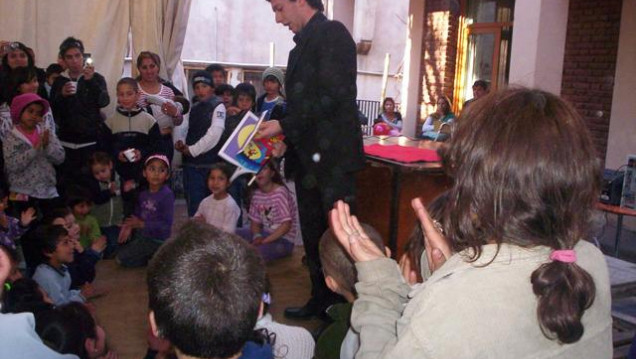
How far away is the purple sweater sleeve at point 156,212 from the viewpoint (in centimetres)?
540

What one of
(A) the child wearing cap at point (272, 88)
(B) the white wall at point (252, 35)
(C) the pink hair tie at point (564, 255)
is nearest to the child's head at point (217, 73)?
(A) the child wearing cap at point (272, 88)

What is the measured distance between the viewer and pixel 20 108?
4848mm

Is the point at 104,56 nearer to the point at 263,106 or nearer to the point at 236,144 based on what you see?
the point at 263,106

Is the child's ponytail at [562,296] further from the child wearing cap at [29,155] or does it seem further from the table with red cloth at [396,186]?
the child wearing cap at [29,155]

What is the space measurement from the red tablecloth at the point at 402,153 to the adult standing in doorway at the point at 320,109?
0.62 metres

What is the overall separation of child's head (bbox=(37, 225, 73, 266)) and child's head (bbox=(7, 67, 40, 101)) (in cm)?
188

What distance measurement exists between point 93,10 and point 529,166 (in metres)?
7.00

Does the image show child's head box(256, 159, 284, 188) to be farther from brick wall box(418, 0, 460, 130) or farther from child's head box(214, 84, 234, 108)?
brick wall box(418, 0, 460, 130)

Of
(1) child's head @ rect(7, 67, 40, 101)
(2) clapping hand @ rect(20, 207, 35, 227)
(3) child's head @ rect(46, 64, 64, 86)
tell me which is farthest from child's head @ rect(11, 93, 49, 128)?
(3) child's head @ rect(46, 64, 64, 86)

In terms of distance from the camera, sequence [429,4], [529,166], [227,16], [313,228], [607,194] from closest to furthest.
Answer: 1. [529,166]
2. [313,228]
3. [607,194]
4. [429,4]
5. [227,16]

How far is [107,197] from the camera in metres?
5.47

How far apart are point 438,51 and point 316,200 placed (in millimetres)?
7110

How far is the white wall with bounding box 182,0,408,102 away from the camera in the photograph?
68.1ft

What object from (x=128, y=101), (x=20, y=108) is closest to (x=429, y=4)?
(x=128, y=101)
